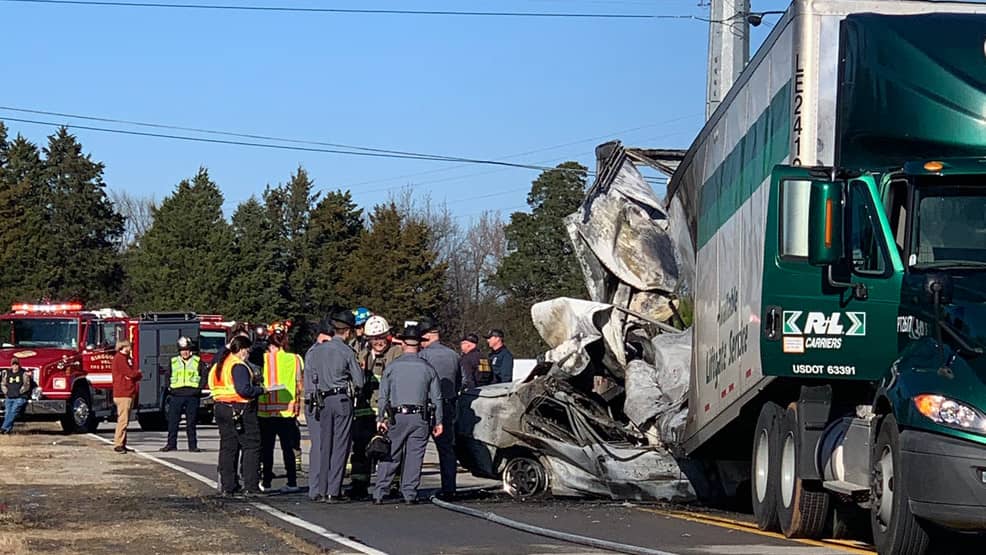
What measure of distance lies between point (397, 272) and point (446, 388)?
52.0 meters

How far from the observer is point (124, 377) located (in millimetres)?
25312

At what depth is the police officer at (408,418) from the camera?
1484 centimetres

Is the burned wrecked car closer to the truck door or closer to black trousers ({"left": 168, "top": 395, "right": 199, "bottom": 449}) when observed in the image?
the truck door

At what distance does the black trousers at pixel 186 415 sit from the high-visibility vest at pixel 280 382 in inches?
325

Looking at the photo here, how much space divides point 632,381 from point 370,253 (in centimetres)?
5336

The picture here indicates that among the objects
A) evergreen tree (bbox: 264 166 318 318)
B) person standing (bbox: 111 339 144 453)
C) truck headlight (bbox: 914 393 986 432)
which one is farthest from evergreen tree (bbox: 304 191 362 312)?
truck headlight (bbox: 914 393 986 432)

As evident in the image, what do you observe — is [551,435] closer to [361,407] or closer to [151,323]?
Result: [361,407]

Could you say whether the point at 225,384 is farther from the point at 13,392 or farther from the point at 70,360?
the point at 70,360

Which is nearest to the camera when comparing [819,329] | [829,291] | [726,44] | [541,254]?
[829,291]

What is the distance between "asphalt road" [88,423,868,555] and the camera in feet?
35.8

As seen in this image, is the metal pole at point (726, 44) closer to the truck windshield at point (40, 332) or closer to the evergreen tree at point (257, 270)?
the truck windshield at point (40, 332)

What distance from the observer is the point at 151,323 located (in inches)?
1324

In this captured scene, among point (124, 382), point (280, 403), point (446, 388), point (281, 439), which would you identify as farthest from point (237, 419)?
point (124, 382)

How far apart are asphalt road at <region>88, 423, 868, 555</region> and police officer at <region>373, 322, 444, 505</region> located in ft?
0.87
